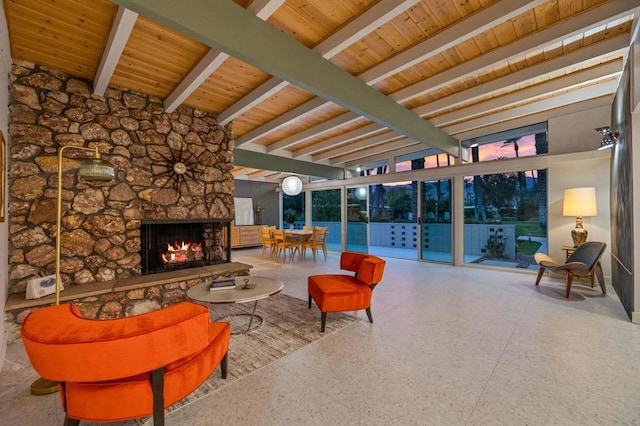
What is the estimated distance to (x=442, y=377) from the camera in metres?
1.95

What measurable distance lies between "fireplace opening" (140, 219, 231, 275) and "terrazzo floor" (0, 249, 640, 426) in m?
1.60

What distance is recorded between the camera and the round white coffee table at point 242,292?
2430 millimetres

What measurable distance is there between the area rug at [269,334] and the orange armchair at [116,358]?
42 centimetres

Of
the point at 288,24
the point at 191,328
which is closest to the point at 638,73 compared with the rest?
the point at 288,24

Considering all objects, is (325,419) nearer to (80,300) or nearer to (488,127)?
(80,300)

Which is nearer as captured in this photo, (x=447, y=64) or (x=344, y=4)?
(x=344, y=4)

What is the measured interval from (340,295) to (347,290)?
10 centimetres

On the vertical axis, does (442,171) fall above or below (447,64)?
below

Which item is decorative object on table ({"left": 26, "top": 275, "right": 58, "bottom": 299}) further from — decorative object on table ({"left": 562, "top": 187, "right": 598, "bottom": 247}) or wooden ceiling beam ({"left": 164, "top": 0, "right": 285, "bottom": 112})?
decorative object on table ({"left": 562, "top": 187, "right": 598, "bottom": 247})

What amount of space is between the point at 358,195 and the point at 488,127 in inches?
148

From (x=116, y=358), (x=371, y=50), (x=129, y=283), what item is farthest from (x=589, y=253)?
(x=129, y=283)

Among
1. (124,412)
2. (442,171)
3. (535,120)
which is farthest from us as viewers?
(442,171)

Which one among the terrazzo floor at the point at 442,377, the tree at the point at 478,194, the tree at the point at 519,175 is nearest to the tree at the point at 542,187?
the tree at the point at 519,175

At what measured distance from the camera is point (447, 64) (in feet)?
10.5
